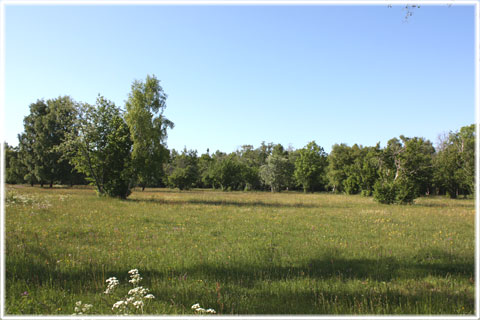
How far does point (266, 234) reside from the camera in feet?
37.1

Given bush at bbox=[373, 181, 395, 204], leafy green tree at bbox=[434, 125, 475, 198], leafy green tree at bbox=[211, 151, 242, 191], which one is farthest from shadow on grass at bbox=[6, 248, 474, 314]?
leafy green tree at bbox=[211, 151, 242, 191]

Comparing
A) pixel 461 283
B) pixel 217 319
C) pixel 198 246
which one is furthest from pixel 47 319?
pixel 461 283

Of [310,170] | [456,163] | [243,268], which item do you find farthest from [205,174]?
[243,268]

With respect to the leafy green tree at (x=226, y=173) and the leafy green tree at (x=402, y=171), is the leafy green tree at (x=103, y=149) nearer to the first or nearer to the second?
the leafy green tree at (x=402, y=171)

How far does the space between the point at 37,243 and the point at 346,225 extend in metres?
12.9

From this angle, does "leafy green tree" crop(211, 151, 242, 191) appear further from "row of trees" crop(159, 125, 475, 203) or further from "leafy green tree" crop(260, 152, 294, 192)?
"leafy green tree" crop(260, 152, 294, 192)

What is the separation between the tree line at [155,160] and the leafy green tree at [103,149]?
0.29 ft

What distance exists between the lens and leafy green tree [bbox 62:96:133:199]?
85.6 feet

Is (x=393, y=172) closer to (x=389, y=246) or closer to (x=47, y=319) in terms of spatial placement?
(x=389, y=246)

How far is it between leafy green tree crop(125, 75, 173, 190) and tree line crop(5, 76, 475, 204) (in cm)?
11

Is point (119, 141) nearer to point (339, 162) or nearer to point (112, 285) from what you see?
point (112, 285)

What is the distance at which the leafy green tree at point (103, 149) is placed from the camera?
85.6 feet

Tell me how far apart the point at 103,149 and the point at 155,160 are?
6.20 meters

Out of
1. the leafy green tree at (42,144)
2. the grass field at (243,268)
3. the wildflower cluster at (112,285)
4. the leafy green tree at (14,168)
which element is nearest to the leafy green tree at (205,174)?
the leafy green tree at (42,144)
